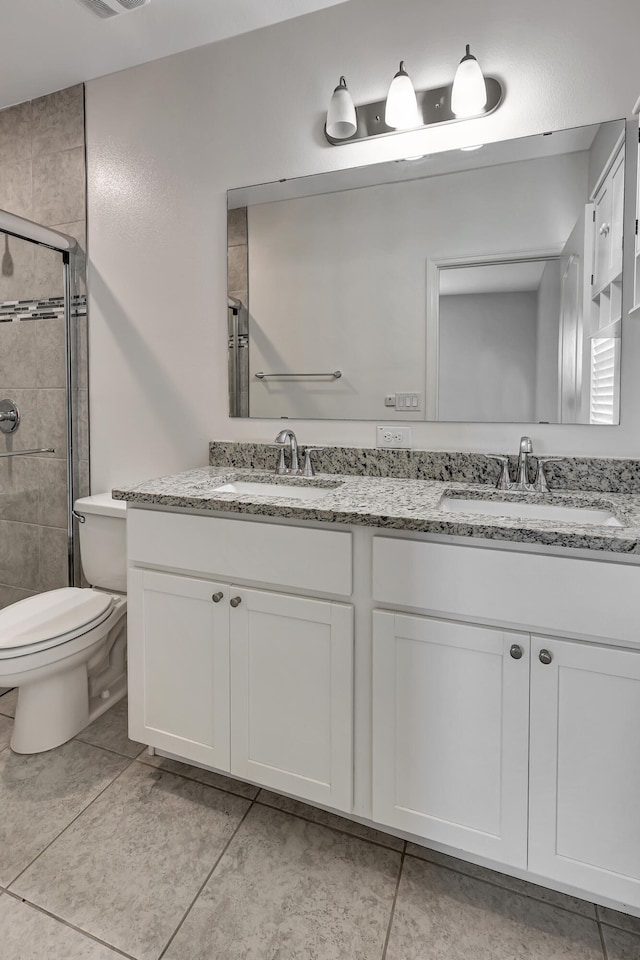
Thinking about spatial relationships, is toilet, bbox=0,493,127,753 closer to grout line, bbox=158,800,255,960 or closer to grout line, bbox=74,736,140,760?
grout line, bbox=74,736,140,760

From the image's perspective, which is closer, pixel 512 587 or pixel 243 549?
pixel 512 587

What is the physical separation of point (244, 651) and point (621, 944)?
1017mm

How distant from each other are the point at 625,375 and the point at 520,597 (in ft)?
2.57

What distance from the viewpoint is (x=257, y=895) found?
4.17 feet

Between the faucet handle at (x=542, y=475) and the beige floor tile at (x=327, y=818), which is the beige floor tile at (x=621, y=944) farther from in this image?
the faucet handle at (x=542, y=475)

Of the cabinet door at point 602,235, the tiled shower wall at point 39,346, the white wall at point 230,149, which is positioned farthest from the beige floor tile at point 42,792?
the cabinet door at point 602,235

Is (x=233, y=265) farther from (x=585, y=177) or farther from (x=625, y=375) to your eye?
(x=625, y=375)

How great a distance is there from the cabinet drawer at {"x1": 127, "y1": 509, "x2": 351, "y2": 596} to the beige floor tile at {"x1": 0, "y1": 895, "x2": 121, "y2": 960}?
2.64 ft

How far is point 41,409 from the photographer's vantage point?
7.48ft

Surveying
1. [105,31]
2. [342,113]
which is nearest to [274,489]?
[342,113]

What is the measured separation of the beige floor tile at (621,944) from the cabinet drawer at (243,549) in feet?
2.96

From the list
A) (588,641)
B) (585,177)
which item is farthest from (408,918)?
(585,177)

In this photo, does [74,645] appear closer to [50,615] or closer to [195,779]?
[50,615]

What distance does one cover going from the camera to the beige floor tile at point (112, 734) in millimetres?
1799
